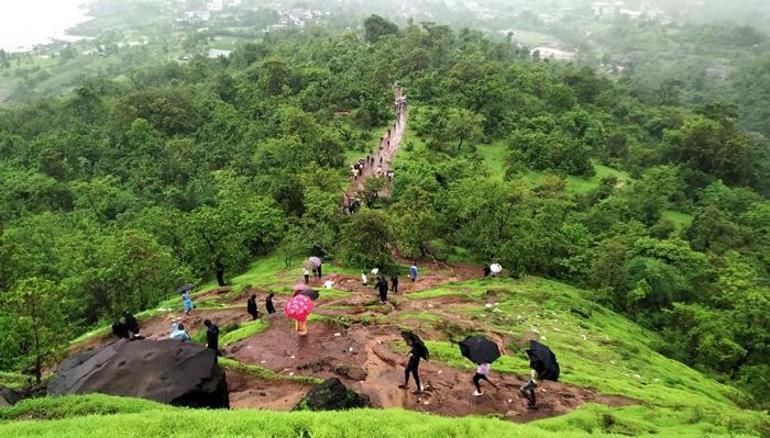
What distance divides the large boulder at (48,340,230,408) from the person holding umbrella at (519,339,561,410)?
9.11 meters

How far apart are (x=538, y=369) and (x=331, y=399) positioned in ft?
20.6

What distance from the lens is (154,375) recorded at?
54.0ft

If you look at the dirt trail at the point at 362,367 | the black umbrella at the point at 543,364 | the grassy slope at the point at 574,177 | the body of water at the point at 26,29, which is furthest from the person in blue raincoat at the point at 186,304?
the body of water at the point at 26,29

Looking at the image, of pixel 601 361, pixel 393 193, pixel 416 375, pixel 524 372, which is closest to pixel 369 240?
pixel 393 193

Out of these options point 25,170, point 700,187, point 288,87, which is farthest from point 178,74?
point 700,187

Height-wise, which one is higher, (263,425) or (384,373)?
(263,425)

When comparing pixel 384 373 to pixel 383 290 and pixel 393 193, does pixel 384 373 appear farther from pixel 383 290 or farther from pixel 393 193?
pixel 393 193

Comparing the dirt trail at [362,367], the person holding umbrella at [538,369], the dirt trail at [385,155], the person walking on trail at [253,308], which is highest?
the person holding umbrella at [538,369]

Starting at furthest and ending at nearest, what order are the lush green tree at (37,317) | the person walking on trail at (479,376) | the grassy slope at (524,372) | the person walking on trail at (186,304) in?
the person walking on trail at (186,304), the lush green tree at (37,317), the person walking on trail at (479,376), the grassy slope at (524,372)

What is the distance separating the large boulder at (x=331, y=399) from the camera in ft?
50.6

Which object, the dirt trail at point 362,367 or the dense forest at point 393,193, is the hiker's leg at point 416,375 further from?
the dense forest at point 393,193

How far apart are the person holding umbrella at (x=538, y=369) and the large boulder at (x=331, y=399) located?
520 centimetres

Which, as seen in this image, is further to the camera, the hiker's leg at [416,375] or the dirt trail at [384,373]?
the dirt trail at [384,373]

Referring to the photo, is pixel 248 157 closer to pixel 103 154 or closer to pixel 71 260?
pixel 103 154
